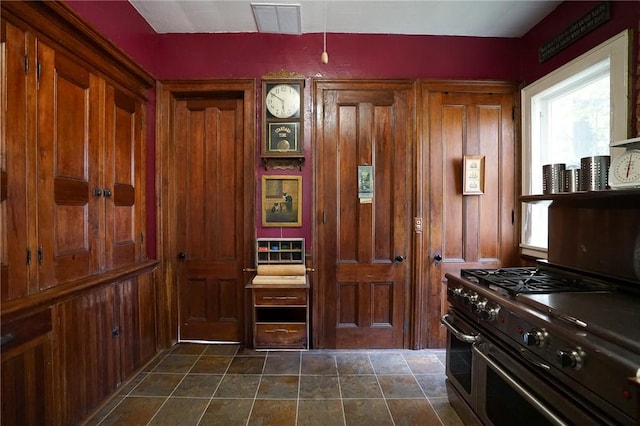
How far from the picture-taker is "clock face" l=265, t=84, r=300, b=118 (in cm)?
284

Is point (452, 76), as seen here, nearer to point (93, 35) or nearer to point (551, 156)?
point (551, 156)

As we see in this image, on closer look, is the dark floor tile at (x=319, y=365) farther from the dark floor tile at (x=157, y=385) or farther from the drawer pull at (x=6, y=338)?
the drawer pull at (x=6, y=338)

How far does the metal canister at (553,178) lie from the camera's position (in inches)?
76.0

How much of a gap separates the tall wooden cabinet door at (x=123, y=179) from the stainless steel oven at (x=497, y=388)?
251 centimetres

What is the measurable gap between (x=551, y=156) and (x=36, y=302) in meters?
3.81

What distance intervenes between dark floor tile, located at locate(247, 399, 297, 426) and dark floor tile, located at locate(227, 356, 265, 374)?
41 centimetres

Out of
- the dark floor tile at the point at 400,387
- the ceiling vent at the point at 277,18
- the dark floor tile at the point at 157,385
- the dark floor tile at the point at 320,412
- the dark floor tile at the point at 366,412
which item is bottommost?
the dark floor tile at the point at 400,387

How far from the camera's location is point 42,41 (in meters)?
1.67

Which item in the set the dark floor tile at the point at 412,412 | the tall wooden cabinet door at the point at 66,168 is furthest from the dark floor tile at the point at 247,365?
the tall wooden cabinet door at the point at 66,168

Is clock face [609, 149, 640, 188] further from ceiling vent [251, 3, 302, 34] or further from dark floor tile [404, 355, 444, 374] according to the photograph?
ceiling vent [251, 3, 302, 34]

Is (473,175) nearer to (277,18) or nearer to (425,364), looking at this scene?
(425,364)

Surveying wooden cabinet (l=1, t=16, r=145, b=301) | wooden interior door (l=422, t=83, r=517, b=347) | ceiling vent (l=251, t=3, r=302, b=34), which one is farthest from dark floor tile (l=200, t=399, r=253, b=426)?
ceiling vent (l=251, t=3, r=302, b=34)

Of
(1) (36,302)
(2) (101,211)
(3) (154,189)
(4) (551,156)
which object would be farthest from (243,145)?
(4) (551,156)

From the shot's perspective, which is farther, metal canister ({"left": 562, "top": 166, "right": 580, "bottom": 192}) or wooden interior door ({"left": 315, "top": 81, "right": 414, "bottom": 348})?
wooden interior door ({"left": 315, "top": 81, "right": 414, "bottom": 348})
